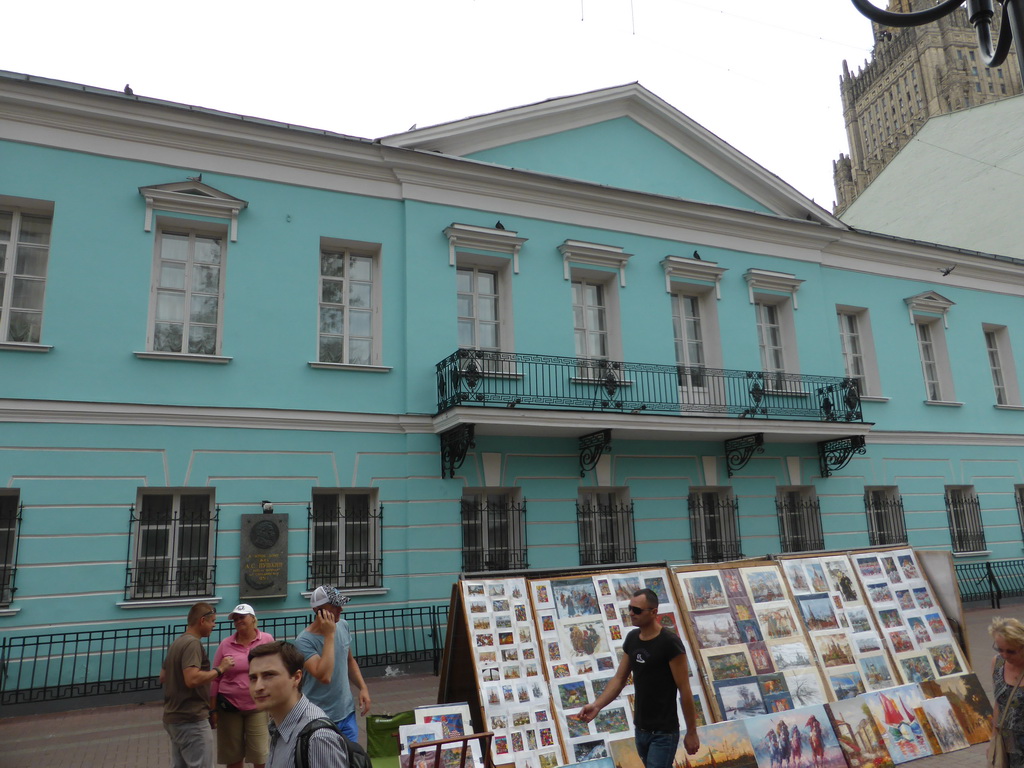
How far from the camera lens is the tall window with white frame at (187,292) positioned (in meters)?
12.3

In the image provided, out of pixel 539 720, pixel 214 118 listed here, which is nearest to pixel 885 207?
A: pixel 214 118

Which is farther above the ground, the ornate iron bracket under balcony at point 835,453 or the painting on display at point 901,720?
the ornate iron bracket under balcony at point 835,453

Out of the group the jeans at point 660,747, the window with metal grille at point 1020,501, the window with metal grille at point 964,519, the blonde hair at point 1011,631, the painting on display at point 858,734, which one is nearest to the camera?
the blonde hair at point 1011,631

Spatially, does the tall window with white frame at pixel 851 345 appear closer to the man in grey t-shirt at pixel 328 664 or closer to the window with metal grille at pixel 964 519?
the window with metal grille at pixel 964 519

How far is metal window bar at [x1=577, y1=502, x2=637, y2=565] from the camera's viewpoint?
14.4 metres

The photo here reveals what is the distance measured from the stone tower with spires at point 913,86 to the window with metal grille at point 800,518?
43.1 meters

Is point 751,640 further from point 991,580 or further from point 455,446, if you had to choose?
point 991,580

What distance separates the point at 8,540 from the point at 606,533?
9.54 meters

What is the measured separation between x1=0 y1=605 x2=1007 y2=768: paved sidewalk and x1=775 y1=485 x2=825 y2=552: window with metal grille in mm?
4814

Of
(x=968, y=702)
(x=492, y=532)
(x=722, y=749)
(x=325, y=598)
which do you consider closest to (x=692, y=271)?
(x=492, y=532)

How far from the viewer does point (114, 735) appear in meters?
9.00

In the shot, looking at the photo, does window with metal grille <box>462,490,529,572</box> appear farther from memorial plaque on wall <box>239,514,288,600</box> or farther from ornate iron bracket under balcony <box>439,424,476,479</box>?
memorial plaque on wall <box>239,514,288,600</box>

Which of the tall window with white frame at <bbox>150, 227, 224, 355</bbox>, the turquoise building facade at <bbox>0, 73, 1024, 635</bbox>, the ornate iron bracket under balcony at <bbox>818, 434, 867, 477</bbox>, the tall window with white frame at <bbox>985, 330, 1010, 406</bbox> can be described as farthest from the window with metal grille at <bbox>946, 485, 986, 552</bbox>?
the tall window with white frame at <bbox>150, 227, 224, 355</bbox>

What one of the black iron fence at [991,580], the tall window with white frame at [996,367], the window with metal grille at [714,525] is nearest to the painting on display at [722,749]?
the window with metal grille at [714,525]
